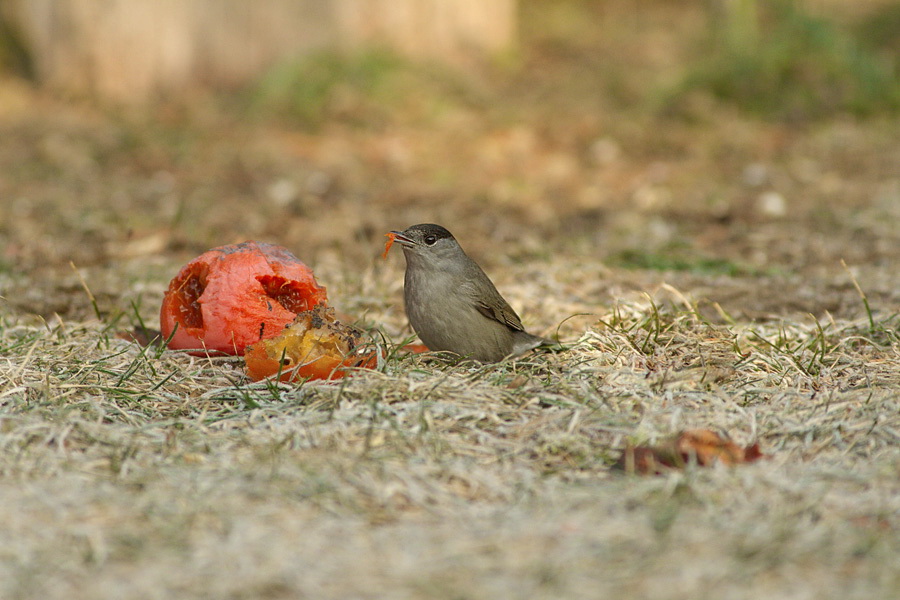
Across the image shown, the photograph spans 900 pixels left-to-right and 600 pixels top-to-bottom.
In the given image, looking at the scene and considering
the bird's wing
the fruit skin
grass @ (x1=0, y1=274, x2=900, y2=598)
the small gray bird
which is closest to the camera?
grass @ (x1=0, y1=274, x2=900, y2=598)

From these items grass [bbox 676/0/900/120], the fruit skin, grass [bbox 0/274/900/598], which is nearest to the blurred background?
grass [bbox 676/0/900/120]

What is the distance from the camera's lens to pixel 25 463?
3191 mm

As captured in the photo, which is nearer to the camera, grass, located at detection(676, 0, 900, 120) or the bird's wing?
the bird's wing

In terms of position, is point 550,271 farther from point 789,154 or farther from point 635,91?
point 635,91

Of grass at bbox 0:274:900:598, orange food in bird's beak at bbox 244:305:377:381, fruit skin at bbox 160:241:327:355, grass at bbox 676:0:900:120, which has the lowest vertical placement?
grass at bbox 0:274:900:598

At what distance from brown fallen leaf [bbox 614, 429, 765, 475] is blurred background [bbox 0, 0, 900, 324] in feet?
8.14

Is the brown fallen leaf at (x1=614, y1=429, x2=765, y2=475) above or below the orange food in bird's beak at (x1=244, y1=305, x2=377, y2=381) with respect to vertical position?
below

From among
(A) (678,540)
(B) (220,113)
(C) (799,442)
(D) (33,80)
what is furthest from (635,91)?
(A) (678,540)

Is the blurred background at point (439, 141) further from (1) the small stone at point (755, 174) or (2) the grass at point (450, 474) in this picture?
(2) the grass at point (450, 474)

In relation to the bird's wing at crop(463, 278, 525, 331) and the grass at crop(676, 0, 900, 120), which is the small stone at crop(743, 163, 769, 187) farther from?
the bird's wing at crop(463, 278, 525, 331)

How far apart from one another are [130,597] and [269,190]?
5.49 m

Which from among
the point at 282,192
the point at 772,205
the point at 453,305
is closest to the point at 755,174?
the point at 772,205

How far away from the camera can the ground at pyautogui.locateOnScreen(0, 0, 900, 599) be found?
267 cm

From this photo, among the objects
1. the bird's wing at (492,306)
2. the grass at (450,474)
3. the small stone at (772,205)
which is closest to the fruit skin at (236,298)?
the grass at (450,474)
